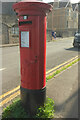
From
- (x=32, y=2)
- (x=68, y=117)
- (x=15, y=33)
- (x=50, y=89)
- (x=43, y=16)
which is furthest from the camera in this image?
(x=15, y=33)

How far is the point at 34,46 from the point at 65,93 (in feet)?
5.76

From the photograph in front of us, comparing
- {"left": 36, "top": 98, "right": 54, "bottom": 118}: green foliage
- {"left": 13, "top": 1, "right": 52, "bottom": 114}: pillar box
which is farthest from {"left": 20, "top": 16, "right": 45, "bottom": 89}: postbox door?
{"left": 36, "top": 98, "right": 54, "bottom": 118}: green foliage

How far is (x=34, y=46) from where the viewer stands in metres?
2.45

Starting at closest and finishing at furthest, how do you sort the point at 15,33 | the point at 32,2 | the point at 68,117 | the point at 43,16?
the point at 32,2 → the point at 43,16 → the point at 68,117 → the point at 15,33

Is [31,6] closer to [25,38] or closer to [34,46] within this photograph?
[25,38]

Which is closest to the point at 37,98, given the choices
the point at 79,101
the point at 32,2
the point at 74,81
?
the point at 79,101

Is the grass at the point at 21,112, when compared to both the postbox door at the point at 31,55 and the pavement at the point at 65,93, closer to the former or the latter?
the pavement at the point at 65,93

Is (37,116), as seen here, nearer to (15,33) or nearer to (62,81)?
(62,81)

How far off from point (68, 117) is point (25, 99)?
2.95 feet

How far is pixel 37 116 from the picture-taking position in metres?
2.52

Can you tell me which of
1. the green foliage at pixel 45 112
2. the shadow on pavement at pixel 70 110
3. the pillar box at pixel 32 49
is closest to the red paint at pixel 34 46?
the pillar box at pixel 32 49

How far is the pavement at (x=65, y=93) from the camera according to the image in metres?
2.78

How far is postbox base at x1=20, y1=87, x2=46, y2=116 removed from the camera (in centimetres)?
259

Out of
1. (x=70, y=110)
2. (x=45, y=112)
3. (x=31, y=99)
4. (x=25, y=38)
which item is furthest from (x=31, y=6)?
(x=70, y=110)
